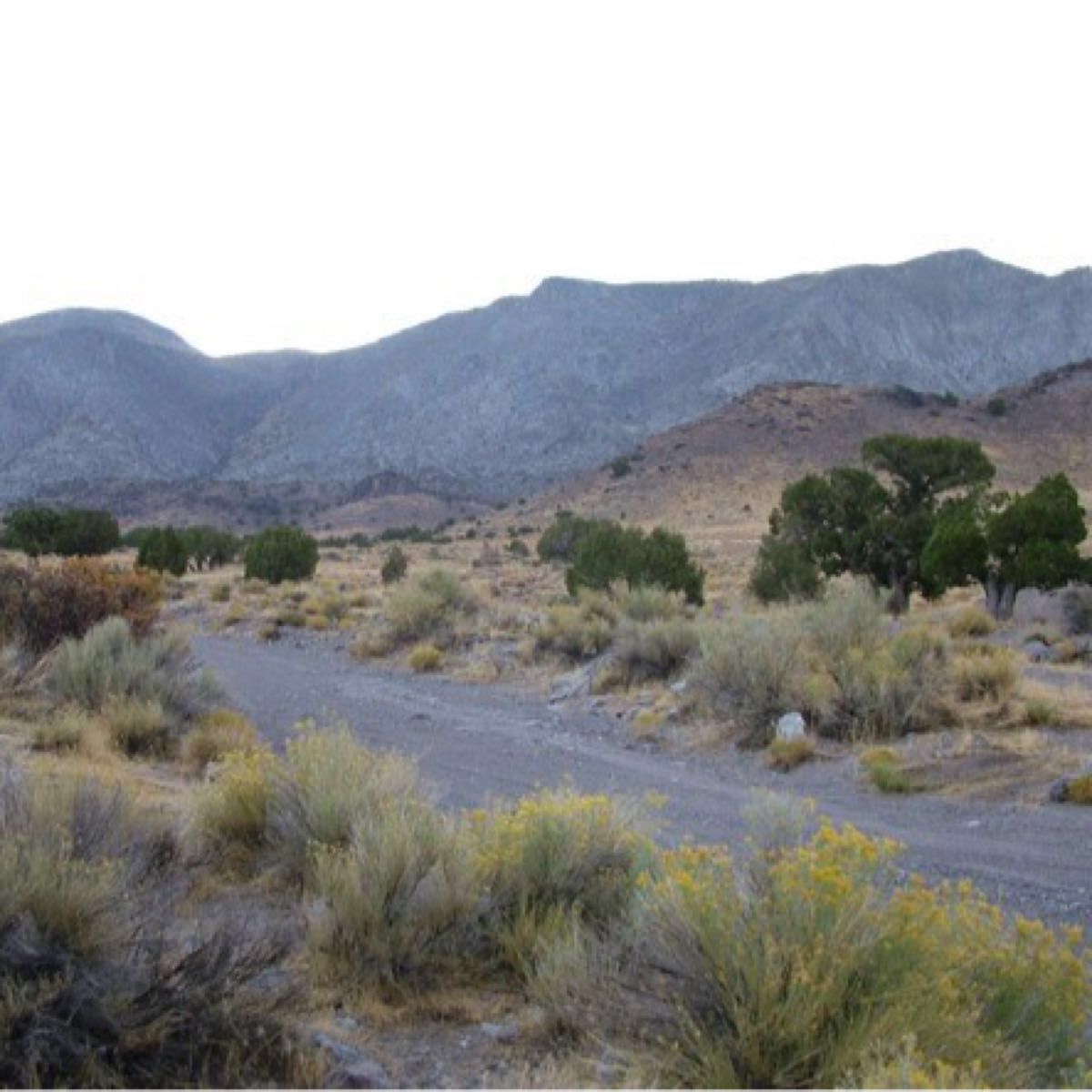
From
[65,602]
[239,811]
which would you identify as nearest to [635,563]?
[65,602]

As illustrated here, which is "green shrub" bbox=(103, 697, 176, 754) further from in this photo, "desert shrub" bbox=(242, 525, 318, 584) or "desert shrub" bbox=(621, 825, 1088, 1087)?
"desert shrub" bbox=(242, 525, 318, 584)

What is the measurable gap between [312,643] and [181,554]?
25.8 meters

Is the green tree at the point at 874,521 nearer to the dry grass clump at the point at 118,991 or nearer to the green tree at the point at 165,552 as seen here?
the dry grass clump at the point at 118,991

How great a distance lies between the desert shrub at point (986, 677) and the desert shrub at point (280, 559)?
32571mm

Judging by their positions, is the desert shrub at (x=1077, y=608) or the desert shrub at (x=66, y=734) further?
the desert shrub at (x=1077, y=608)

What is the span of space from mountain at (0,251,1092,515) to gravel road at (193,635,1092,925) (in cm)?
10098

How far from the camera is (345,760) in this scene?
26.8 ft

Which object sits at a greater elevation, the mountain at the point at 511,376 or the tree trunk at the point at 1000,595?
the mountain at the point at 511,376

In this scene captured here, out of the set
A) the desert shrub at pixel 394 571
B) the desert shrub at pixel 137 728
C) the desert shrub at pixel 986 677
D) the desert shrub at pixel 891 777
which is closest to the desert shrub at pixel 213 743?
the desert shrub at pixel 137 728

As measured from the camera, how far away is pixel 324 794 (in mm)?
7727

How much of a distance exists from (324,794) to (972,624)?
18316 mm

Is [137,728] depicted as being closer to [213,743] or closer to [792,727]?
[213,743]

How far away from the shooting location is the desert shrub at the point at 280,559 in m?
45.2

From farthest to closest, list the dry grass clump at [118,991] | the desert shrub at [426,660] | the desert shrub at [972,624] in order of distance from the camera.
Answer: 1. the desert shrub at [426,660]
2. the desert shrub at [972,624]
3. the dry grass clump at [118,991]
